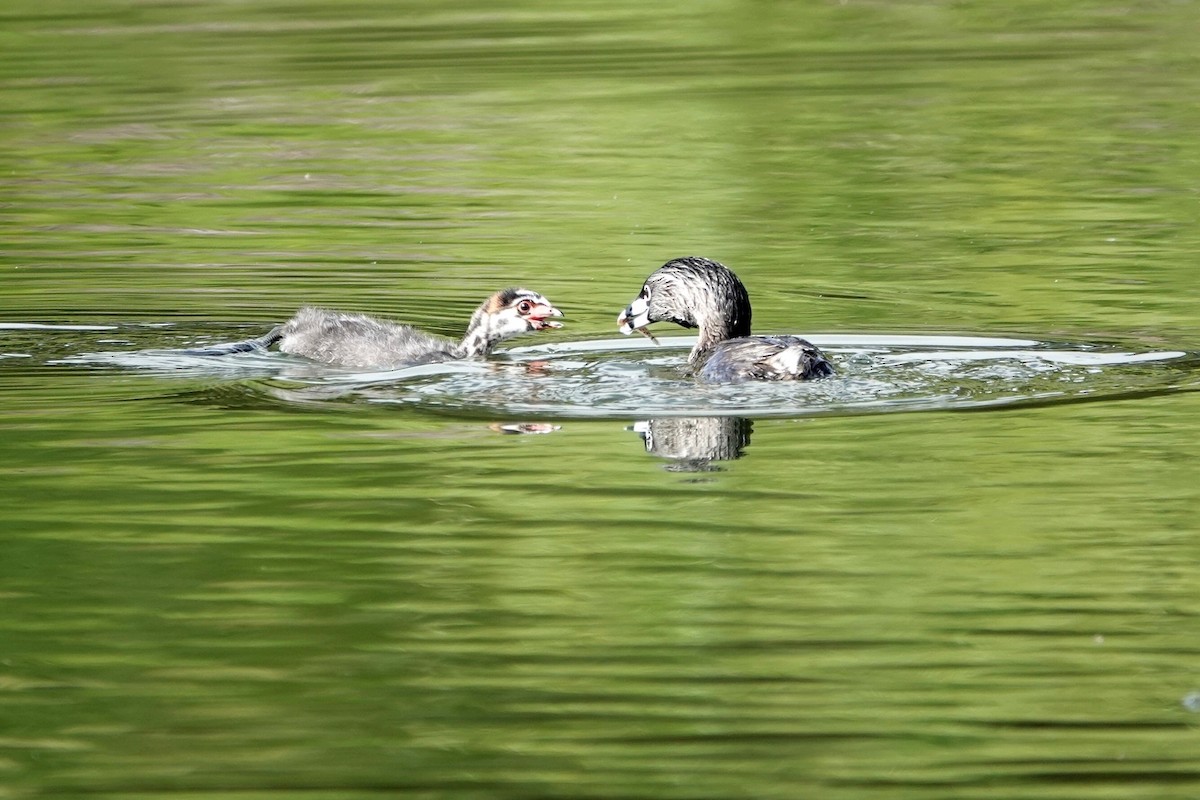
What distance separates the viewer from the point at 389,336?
395 inches

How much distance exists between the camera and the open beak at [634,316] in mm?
9909

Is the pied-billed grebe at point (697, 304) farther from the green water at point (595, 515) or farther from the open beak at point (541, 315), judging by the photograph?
the green water at point (595, 515)

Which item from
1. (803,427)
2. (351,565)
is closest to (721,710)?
(351,565)

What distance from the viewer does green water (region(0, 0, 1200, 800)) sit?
17.0 ft

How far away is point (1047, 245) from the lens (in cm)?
1282

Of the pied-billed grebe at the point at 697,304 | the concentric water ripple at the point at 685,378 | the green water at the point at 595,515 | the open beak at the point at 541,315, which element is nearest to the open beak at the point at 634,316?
the pied-billed grebe at the point at 697,304

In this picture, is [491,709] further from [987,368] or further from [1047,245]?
[1047,245]

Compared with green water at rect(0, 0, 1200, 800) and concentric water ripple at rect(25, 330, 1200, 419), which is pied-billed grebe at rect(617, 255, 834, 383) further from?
green water at rect(0, 0, 1200, 800)

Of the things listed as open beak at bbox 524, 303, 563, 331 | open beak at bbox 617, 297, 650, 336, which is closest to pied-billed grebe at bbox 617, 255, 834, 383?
open beak at bbox 617, 297, 650, 336

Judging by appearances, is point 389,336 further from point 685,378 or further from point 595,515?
point 595,515

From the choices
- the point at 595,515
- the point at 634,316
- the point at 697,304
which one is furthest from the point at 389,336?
the point at 595,515

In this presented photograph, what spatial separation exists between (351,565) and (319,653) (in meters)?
0.77

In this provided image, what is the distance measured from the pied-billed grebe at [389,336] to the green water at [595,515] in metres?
0.45

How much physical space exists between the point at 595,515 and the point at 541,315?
3.27 metres
